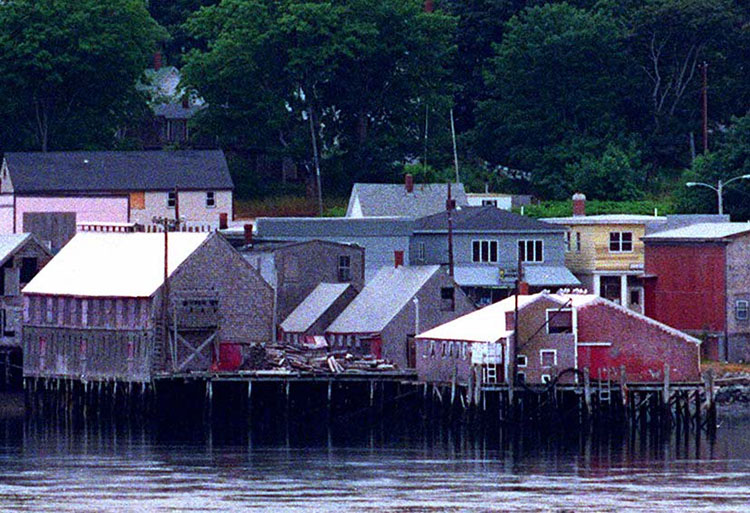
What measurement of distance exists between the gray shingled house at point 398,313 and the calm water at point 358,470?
832 centimetres

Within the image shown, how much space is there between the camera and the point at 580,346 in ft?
354

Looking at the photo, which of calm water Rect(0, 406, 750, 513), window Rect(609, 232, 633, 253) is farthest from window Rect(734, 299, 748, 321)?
calm water Rect(0, 406, 750, 513)

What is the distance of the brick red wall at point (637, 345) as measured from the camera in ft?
354

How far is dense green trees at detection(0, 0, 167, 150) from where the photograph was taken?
152 m

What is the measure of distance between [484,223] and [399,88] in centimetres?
2392

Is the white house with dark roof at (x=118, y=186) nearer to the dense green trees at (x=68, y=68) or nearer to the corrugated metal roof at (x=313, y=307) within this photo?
the dense green trees at (x=68, y=68)

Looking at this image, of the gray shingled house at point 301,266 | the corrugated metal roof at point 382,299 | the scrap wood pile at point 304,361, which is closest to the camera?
the scrap wood pile at point 304,361

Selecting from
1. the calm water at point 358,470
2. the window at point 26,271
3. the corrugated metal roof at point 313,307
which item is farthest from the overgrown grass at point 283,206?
the calm water at point 358,470

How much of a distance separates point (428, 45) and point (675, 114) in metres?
14.1

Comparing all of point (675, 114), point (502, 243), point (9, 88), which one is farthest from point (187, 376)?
point (675, 114)

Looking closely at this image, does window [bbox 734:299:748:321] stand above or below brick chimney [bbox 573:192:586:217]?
below

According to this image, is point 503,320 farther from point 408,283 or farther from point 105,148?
point 105,148

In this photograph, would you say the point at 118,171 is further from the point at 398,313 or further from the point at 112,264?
the point at 398,313

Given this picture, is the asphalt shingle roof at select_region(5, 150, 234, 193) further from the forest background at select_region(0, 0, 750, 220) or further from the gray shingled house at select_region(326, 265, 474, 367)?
the gray shingled house at select_region(326, 265, 474, 367)
